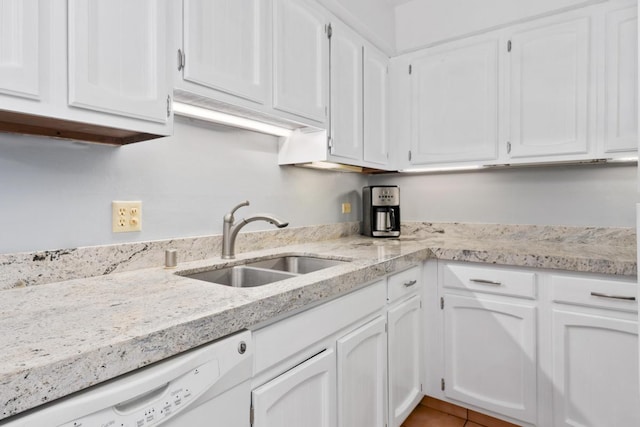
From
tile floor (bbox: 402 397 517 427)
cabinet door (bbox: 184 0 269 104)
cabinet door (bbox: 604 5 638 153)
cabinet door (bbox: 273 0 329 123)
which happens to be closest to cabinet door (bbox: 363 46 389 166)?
cabinet door (bbox: 273 0 329 123)

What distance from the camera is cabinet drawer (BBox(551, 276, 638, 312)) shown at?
1.49 meters

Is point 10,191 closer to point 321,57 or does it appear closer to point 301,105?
point 301,105

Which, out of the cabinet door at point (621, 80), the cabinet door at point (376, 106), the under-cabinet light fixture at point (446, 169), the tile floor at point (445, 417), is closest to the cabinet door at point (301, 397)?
the tile floor at point (445, 417)

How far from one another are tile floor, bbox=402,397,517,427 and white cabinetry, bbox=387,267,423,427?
0.08 m

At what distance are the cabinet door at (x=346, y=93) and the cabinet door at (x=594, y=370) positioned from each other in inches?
52.3

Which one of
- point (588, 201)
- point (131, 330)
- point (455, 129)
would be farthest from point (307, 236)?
point (588, 201)

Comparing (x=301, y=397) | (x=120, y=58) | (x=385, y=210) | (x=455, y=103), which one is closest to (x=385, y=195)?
(x=385, y=210)

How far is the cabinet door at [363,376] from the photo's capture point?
127 cm

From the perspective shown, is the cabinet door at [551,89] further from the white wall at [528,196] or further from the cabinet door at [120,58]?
the cabinet door at [120,58]

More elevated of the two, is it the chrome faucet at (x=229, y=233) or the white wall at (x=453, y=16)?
the white wall at (x=453, y=16)

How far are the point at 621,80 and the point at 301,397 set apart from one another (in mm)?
2139

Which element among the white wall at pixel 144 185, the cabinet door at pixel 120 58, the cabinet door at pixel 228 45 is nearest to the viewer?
the cabinet door at pixel 120 58

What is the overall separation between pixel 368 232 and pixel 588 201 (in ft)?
4.43

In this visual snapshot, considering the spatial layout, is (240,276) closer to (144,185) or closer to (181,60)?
(144,185)
